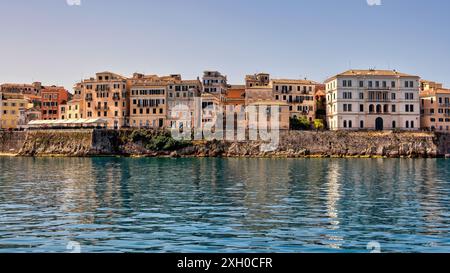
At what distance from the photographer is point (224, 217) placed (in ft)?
76.6

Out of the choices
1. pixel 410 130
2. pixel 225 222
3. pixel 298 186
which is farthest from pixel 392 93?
pixel 225 222

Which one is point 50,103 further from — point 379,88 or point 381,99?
point 381,99

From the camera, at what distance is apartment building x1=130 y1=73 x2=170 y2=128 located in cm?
10762

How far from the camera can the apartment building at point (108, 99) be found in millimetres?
108812

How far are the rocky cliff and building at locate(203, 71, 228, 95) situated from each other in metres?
17.2

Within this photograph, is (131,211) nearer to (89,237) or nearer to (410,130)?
(89,237)

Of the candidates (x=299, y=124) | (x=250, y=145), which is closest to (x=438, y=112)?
(x=299, y=124)

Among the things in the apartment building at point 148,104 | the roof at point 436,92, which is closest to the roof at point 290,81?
the apartment building at point 148,104

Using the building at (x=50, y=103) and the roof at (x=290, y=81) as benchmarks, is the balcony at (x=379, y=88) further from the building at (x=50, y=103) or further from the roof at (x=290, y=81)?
the building at (x=50, y=103)

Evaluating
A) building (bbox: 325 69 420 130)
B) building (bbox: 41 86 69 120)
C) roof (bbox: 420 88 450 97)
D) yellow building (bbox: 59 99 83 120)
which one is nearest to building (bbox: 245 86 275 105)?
building (bbox: 325 69 420 130)

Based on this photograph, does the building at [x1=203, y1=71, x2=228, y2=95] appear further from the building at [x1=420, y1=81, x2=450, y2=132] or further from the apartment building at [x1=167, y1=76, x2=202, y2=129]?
the building at [x1=420, y1=81, x2=450, y2=132]

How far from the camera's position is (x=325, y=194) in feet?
109

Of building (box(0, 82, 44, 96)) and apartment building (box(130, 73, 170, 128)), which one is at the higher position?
building (box(0, 82, 44, 96))
